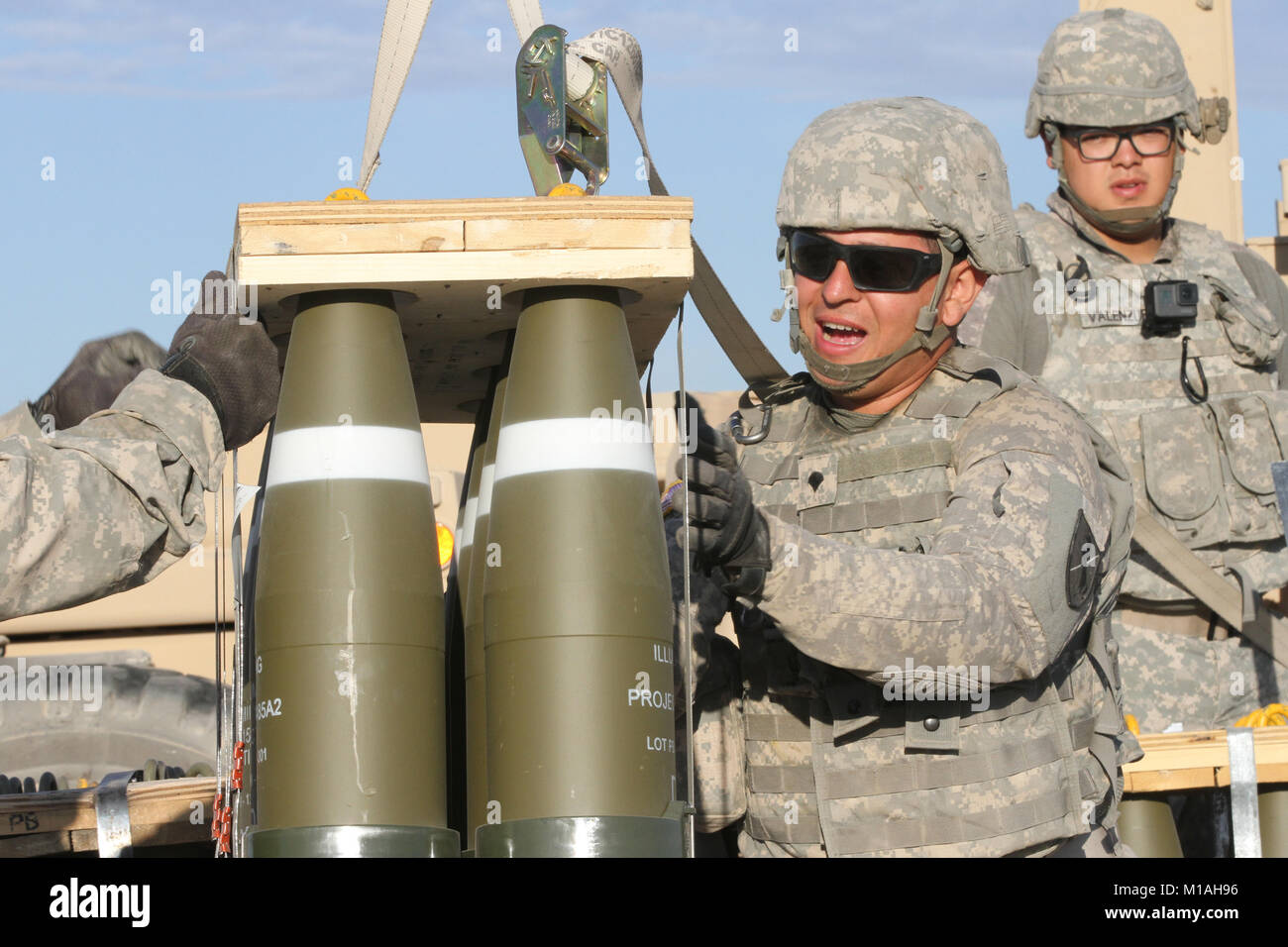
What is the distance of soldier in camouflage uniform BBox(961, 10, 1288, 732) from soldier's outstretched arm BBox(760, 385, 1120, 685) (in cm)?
283

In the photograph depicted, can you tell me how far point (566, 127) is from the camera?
440 cm

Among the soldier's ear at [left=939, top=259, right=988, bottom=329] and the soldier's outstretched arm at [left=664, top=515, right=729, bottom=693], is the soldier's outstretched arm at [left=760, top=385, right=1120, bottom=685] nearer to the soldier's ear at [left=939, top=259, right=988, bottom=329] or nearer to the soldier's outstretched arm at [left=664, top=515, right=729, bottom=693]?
the soldier's ear at [left=939, top=259, right=988, bottom=329]

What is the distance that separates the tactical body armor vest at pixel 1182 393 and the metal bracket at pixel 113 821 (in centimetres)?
413

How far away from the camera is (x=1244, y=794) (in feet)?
20.8

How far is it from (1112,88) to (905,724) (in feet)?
13.8

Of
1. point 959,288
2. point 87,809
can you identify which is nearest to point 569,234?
point 959,288

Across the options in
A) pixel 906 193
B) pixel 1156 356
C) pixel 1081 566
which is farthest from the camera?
pixel 1156 356

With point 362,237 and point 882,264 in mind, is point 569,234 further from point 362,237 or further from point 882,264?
point 882,264

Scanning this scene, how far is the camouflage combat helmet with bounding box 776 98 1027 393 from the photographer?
16.8ft

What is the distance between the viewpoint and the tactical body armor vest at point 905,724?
15.8ft

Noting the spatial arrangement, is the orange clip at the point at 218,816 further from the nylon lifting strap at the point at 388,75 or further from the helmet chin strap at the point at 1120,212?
the helmet chin strap at the point at 1120,212

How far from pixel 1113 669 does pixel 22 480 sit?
2.91 meters
